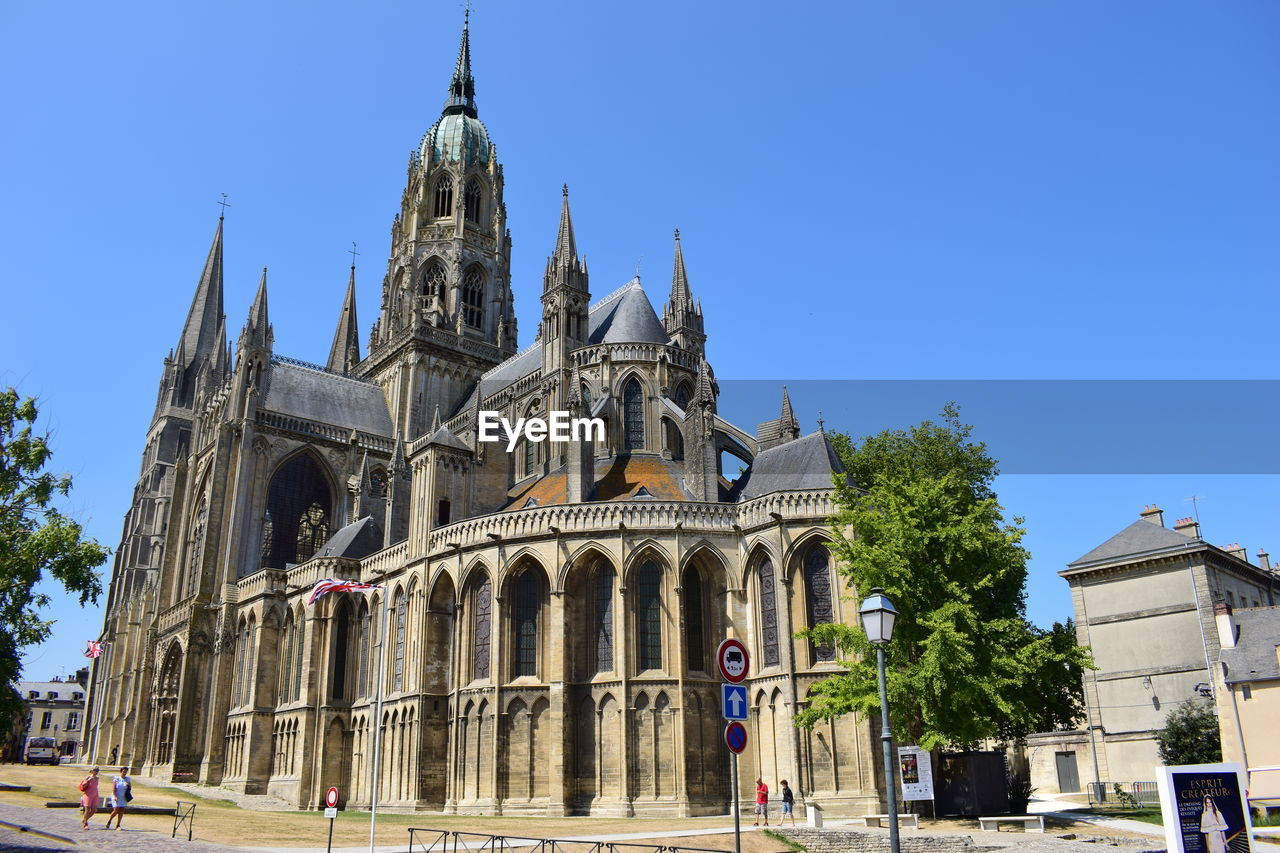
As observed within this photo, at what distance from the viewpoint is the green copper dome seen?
66.1 meters

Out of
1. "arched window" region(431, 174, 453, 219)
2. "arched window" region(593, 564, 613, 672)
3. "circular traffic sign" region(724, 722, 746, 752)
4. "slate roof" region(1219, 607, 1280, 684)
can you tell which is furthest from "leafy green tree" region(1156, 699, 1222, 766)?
"arched window" region(431, 174, 453, 219)

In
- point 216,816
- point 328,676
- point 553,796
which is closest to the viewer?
point 216,816

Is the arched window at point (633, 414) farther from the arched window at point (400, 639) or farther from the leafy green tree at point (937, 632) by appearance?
the leafy green tree at point (937, 632)

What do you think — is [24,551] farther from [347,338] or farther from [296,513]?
[347,338]

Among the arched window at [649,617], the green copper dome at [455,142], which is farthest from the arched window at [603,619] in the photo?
the green copper dome at [455,142]

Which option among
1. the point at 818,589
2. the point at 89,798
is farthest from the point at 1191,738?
the point at 89,798

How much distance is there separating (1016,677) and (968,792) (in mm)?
4994

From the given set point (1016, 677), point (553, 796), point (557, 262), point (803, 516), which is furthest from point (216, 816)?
point (557, 262)

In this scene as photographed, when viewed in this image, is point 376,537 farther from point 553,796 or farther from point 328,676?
point 553,796

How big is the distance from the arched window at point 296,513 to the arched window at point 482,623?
19312 millimetres

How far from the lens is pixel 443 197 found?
65.9m

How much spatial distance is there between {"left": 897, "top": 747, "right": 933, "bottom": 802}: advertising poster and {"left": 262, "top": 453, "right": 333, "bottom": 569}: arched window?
1419 inches

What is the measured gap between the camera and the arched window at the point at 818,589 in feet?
106

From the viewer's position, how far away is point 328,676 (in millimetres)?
41969
